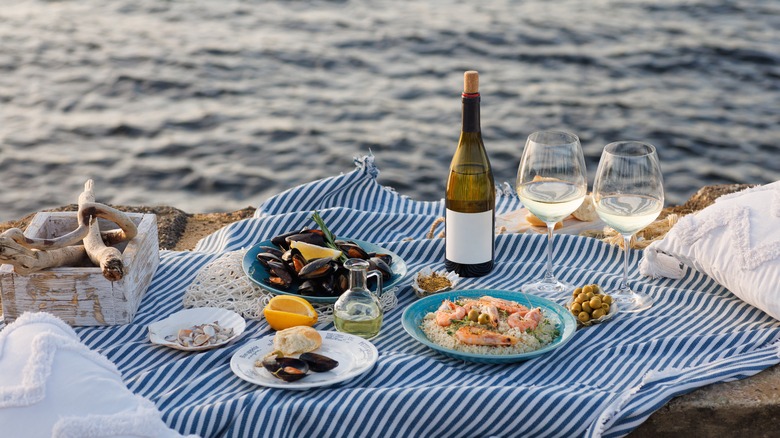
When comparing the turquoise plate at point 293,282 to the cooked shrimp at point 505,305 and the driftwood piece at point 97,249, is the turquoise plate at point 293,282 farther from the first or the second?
the driftwood piece at point 97,249

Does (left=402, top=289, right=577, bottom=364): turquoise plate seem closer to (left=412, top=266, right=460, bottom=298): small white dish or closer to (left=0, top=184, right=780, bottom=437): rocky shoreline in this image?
(left=412, top=266, right=460, bottom=298): small white dish

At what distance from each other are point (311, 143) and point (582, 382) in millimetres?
6655

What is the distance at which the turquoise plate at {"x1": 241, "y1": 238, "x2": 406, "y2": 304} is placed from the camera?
2980 mm

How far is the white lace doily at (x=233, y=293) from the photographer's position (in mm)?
2982

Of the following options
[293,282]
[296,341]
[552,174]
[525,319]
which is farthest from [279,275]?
[552,174]

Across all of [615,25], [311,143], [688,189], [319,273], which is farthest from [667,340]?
[615,25]

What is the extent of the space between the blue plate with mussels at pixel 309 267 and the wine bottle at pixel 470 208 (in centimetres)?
19

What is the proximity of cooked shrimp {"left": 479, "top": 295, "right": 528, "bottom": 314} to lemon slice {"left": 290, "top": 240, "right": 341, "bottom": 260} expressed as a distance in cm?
48

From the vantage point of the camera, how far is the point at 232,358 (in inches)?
104

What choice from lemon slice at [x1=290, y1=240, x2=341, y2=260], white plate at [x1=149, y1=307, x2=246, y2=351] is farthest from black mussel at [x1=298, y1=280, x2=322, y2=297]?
white plate at [x1=149, y1=307, x2=246, y2=351]

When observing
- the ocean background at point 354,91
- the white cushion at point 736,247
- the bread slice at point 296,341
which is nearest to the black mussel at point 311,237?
the bread slice at point 296,341

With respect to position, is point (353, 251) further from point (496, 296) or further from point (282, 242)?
point (496, 296)

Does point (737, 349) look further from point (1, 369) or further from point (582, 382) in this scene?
point (1, 369)

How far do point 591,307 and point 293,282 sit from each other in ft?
2.98
